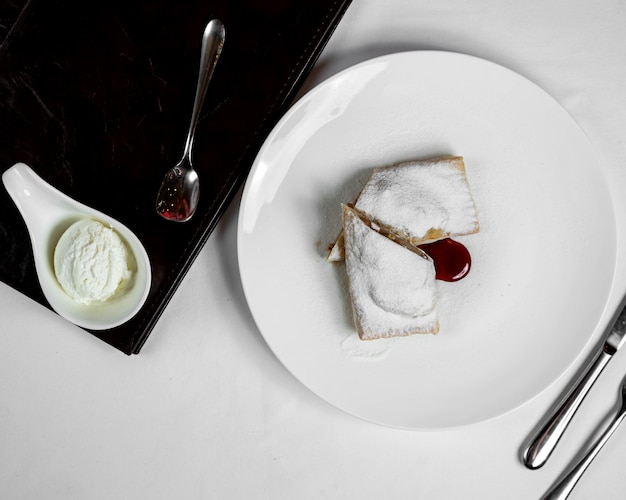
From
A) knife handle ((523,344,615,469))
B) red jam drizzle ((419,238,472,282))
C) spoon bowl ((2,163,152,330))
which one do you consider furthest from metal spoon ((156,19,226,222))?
knife handle ((523,344,615,469))

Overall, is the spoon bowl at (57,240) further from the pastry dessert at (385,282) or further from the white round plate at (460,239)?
the pastry dessert at (385,282)

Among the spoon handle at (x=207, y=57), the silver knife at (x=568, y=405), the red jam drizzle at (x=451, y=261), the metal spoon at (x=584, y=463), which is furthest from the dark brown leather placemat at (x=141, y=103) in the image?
the metal spoon at (x=584, y=463)

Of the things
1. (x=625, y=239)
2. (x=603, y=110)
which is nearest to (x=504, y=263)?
(x=625, y=239)

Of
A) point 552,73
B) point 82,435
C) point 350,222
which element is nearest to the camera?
point 350,222

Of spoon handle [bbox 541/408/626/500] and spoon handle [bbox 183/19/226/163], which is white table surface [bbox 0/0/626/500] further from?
spoon handle [bbox 183/19/226/163]

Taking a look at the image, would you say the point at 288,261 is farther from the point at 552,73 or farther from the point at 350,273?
the point at 552,73

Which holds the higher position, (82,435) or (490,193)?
(490,193)

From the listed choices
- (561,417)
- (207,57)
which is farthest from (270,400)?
(207,57)
